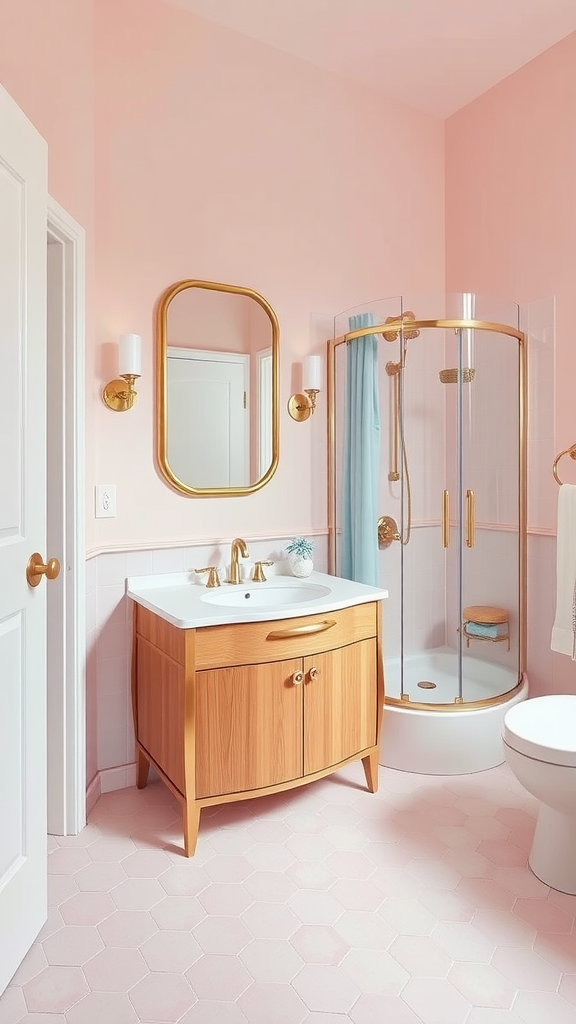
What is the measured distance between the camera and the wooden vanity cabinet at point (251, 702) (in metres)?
2.04

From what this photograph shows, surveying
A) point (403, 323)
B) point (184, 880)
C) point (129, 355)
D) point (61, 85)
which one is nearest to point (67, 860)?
point (184, 880)

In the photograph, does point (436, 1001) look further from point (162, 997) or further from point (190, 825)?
point (190, 825)

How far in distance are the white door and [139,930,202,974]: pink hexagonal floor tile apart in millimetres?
295

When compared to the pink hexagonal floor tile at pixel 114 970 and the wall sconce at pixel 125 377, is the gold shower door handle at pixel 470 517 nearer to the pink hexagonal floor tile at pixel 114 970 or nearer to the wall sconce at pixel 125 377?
the wall sconce at pixel 125 377

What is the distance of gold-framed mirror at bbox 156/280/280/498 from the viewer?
8.32 feet

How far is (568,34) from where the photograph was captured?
8.91ft

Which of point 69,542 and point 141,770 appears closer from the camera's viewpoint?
point 69,542

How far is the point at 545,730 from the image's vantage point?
195cm

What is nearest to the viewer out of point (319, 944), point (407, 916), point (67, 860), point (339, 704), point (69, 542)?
point (319, 944)

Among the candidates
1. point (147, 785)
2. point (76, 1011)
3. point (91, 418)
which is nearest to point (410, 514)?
point (91, 418)

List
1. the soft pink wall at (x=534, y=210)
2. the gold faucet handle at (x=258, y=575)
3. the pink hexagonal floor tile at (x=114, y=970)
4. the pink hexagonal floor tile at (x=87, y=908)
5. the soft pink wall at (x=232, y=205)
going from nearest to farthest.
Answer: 1. the pink hexagonal floor tile at (x=114, y=970)
2. the pink hexagonal floor tile at (x=87, y=908)
3. the soft pink wall at (x=232, y=205)
4. the gold faucet handle at (x=258, y=575)
5. the soft pink wall at (x=534, y=210)

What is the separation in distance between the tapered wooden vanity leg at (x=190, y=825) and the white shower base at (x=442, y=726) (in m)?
0.89

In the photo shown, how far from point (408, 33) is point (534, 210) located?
0.89m

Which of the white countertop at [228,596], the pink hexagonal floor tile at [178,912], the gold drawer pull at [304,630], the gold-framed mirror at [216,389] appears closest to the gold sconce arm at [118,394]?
the gold-framed mirror at [216,389]
